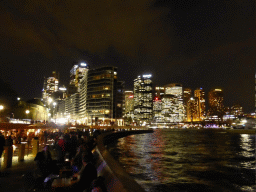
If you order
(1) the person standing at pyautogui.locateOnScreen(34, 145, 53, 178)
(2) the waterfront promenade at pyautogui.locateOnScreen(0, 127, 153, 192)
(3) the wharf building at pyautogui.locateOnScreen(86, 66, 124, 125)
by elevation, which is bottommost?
(2) the waterfront promenade at pyautogui.locateOnScreen(0, 127, 153, 192)

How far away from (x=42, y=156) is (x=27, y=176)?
780mm

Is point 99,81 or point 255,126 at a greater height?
point 99,81

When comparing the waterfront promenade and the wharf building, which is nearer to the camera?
the waterfront promenade

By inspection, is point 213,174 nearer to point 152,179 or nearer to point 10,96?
point 152,179

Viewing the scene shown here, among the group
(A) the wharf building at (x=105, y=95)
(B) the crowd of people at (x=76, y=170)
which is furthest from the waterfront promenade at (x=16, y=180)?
(A) the wharf building at (x=105, y=95)

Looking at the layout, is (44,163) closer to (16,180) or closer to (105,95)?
(16,180)

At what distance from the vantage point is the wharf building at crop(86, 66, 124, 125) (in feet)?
474

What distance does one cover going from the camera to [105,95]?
477ft

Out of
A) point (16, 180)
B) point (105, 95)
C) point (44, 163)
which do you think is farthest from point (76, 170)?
point (105, 95)

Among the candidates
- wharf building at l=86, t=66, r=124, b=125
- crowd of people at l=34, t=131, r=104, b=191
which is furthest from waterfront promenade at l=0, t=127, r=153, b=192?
wharf building at l=86, t=66, r=124, b=125

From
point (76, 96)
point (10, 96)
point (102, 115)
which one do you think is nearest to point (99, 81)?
point (102, 115)

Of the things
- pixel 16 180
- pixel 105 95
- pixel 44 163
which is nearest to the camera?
pixel 44 163

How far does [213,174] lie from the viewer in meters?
12.5

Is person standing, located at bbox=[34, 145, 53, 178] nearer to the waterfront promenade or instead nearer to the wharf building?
the waterfront promenade
